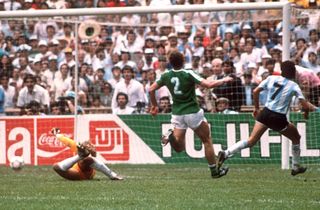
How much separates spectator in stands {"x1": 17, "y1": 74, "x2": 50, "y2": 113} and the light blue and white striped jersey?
24.9ft

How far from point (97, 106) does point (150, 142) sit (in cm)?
213

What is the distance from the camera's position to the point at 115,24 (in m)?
23.7

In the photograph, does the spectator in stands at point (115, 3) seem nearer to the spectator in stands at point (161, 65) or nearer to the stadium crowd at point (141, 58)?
the stadium crowd at point (141, 58)

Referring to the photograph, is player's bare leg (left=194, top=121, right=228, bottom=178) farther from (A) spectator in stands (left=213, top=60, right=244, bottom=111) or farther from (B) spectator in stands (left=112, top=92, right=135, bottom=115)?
(B) spectator in stands (left=112, top=92, right=135, bottom=115)

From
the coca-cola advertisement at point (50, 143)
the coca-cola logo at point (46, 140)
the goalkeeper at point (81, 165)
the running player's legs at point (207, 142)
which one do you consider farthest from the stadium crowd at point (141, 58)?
the goalkeeper at point (81, 165)

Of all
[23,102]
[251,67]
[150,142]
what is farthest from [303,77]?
[23,102]

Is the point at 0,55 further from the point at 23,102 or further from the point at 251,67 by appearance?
the point at 251,67

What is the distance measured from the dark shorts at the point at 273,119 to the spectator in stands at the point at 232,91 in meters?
4.50

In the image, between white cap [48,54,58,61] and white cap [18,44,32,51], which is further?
white cap [18,44,32,51]

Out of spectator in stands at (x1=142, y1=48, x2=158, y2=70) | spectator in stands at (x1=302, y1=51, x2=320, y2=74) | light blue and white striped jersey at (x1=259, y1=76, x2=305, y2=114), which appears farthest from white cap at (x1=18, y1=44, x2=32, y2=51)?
light blue and white striped jersey at (x1=259, y1=76, x2=305, y2=114)

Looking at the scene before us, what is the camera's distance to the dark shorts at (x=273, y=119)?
53.7 feet

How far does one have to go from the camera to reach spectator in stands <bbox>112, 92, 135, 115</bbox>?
2212 centimetres

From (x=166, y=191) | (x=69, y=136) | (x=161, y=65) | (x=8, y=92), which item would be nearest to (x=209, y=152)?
(x=166, y=191)

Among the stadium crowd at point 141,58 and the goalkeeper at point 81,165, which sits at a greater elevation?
the stadium crowd at point 141,58
